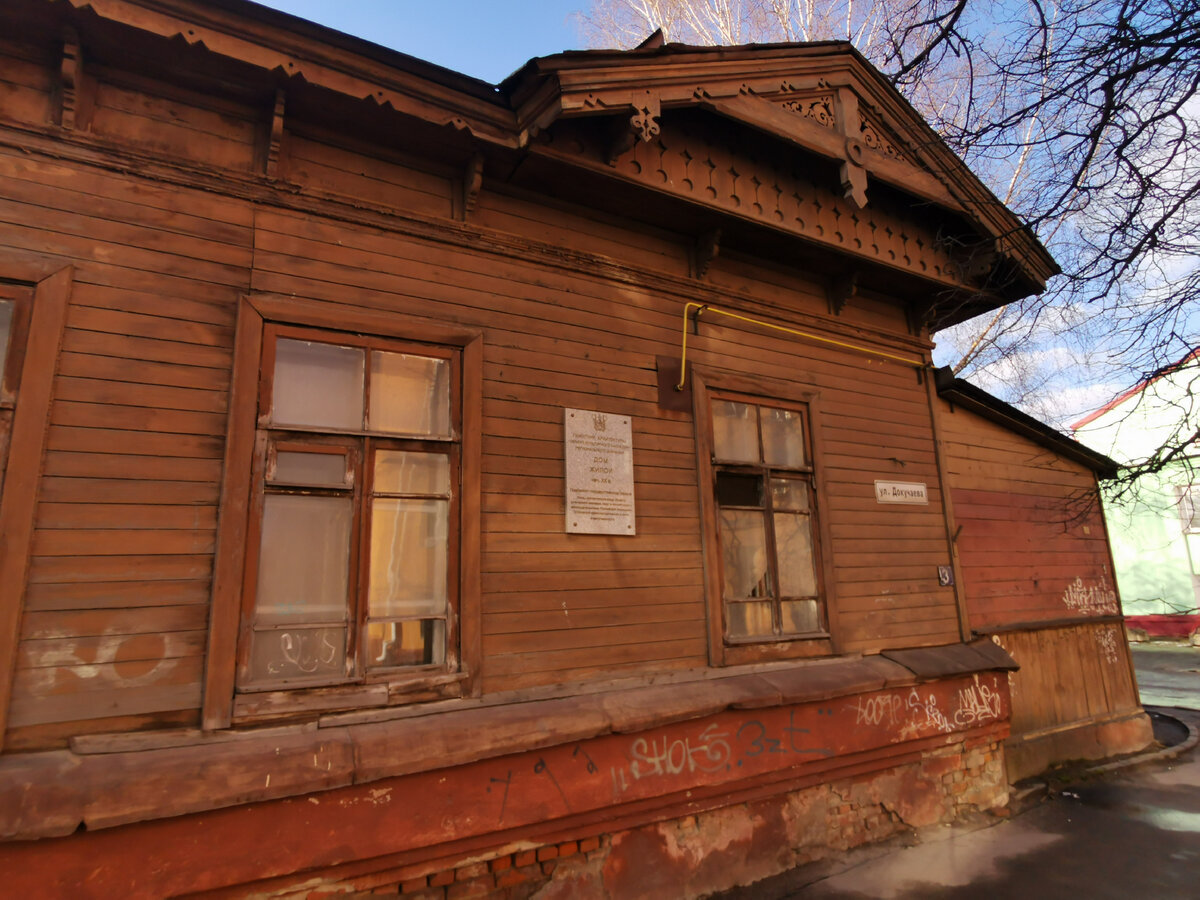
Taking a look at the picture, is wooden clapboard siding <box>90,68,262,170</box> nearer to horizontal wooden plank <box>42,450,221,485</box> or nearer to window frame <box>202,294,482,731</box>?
window frame <box>202,294,482,731</box>

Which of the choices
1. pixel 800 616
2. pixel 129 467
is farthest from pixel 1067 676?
pixel 129 467

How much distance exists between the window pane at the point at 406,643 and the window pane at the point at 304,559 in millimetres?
221

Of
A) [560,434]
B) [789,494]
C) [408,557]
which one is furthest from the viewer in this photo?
[789,494]

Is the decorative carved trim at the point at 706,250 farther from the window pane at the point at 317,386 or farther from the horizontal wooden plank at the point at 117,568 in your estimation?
the horizontal wooden plank at the point at 117,568

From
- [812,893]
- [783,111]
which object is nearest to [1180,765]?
[812,893]

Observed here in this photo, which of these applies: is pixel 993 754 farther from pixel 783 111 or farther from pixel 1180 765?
pixel 783 111

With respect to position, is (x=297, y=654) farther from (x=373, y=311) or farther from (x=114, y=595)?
(x=373, y=311)

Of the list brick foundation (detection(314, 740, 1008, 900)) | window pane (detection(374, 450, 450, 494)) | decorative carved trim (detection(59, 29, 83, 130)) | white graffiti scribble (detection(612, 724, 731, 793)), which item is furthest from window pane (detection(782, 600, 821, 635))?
decorative carved trim (detection(59, 29, 83, 130))

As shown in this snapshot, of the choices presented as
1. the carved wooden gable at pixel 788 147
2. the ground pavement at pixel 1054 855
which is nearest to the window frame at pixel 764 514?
the carved wooden gable at pixel 788 147

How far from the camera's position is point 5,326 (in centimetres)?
318

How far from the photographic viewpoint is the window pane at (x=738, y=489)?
17.2ft

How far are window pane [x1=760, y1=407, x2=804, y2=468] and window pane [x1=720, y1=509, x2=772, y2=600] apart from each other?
0.55 meters

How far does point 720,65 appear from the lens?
15.8ft

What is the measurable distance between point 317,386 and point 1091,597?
866 centimetres
